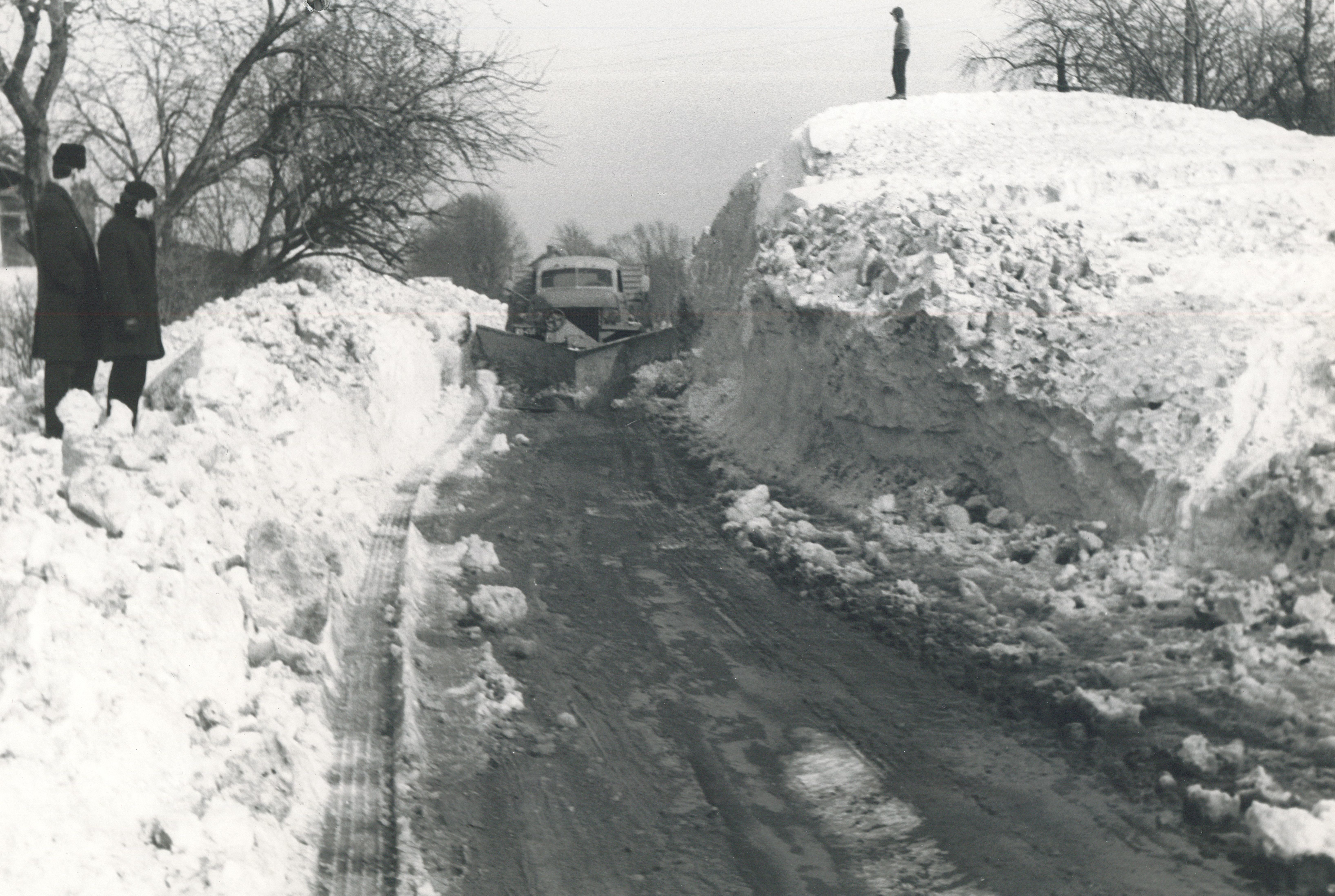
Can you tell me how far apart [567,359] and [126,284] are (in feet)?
30.5

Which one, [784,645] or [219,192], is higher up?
[219,192]

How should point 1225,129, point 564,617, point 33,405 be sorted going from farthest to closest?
point 1225,129 < point 33,405 < point 564,617

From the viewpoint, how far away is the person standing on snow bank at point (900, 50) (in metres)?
17.6

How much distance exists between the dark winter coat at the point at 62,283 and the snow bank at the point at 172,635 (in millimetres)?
652

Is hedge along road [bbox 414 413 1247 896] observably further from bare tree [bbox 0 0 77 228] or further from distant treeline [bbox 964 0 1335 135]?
distant treeline [bbox 964 0 1335 135]

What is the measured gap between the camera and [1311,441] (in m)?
6.57

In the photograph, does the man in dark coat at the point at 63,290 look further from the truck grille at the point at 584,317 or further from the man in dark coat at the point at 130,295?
the truck grille at the point at 584,317

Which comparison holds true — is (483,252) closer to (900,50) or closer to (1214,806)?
(900,50)

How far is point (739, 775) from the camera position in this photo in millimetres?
4887

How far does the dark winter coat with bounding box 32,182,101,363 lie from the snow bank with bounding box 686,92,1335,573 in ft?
18.9

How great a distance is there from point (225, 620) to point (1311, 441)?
5951mm

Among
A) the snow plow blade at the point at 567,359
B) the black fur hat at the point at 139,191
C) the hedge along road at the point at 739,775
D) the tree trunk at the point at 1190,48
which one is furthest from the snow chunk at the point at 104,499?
the tree trunk at the point at 1190,48

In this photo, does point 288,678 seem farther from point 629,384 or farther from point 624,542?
point 629,384

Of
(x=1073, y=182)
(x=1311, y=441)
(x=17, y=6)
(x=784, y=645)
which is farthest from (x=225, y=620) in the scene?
(x=17, y=6)
